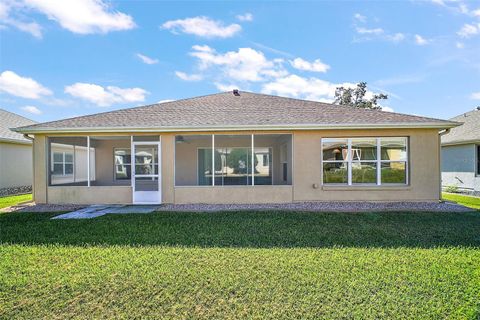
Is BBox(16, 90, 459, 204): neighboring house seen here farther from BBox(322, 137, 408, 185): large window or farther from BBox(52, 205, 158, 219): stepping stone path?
BBox(52, 205, 158, 219): stepping stone path

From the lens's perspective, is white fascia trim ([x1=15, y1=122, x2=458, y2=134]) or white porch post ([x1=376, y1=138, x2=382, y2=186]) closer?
white fascia trim ([x1=15, y1=122, x2=458, y2=134])

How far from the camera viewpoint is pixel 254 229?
273 inches

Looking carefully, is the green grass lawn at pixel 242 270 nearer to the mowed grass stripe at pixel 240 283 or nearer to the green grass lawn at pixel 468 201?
the mowed grass stripe at pixel 240 283

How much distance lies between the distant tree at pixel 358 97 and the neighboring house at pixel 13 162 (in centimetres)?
3364

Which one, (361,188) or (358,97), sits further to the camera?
(358,97)

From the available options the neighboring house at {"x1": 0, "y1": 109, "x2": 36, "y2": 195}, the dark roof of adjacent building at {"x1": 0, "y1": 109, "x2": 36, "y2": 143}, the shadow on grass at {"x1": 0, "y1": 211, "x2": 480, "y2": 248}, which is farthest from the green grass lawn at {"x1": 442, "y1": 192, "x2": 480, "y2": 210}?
the neighboring house at {"x1": 0, "y1": 109, "x2": 36, "y2": 195}

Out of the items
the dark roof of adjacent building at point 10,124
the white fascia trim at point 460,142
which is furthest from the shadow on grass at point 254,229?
the dark roof of adjacent building at point 10,124

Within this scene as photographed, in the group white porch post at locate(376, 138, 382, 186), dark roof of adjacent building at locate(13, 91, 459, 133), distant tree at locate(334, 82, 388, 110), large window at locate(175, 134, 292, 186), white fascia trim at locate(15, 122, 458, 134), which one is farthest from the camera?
distant tree at locate(334, 82, 388, 110)

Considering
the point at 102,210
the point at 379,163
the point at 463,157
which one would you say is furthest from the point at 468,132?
the point at 102,210

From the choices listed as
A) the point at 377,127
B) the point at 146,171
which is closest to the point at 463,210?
the point at 377,127

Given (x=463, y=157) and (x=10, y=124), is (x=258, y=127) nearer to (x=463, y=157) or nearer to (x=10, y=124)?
(x=463, y=157)

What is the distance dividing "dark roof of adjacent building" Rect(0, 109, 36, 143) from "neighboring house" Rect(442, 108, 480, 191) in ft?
81.2

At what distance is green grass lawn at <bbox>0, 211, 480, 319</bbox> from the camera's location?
334 cm

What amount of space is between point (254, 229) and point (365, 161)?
6.33 m
